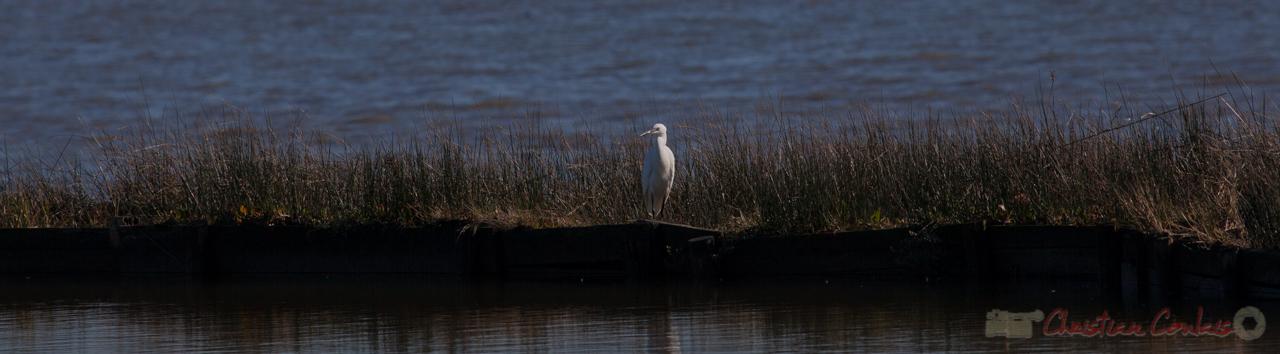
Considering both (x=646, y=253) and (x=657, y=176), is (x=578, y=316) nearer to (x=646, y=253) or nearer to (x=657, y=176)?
(x=646, y=253)

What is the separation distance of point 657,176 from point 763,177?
855 mm

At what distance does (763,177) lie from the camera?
8117 mm

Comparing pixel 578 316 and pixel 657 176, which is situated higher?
pixel 657 176

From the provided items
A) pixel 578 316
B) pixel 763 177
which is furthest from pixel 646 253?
pixel 578 316

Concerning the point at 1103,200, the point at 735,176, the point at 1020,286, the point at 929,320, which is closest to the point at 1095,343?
the point at 929,320

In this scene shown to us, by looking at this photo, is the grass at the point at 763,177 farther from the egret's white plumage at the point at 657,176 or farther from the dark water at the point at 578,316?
the dark water at the point at 578,316

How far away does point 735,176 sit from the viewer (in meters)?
8.58

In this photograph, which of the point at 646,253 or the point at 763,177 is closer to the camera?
the point at 646,253

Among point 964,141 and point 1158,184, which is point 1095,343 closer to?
point 1158,184

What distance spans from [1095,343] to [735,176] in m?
4.26

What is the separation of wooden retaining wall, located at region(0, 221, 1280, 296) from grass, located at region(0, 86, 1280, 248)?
15 centimetres

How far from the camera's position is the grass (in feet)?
22.2

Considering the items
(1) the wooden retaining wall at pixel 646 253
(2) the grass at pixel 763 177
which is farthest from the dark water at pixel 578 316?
(2) the grass at pixel 763 177

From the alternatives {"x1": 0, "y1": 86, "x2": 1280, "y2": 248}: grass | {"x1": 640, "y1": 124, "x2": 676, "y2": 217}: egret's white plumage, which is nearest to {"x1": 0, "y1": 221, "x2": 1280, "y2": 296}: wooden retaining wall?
{"x1": 0, "y1": 86, "x2": 1280, "y2": 248}: grass
